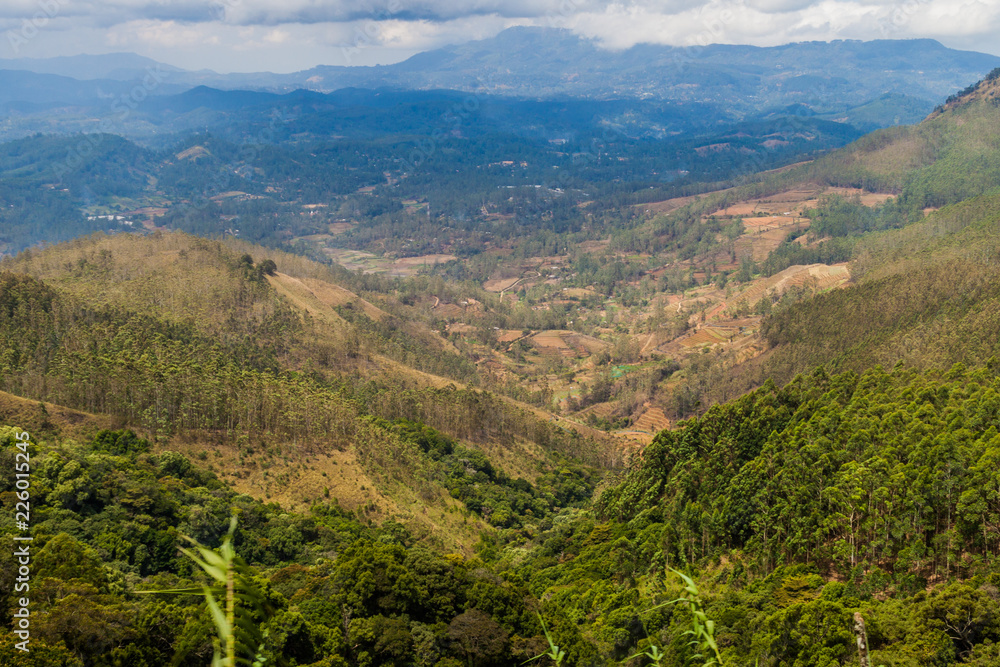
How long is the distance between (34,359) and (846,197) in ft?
642

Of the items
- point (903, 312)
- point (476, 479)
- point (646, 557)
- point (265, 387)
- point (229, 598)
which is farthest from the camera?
point (903, 312)

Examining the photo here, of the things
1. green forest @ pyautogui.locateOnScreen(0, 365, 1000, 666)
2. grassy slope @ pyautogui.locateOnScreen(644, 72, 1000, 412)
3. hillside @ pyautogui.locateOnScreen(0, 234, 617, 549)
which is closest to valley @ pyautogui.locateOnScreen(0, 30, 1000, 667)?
green forest @ pyautogui.locateOnScreen(0, 365, 1000, 666)

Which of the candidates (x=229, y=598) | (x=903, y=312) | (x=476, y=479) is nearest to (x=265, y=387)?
(x=476, y=479)

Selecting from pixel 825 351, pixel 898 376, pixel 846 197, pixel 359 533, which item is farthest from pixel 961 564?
pixel 846 197

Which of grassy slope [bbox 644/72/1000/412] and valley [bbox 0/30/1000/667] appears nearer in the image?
valley [bbox 0/30/1000/667]

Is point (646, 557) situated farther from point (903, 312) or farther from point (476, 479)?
point (903, 312)

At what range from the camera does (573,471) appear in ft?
233

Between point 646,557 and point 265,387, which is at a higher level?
point 265,387

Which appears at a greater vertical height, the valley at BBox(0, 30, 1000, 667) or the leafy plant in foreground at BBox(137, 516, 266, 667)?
the leafy plant in foreground at BBox(137, 516, 266, 667)

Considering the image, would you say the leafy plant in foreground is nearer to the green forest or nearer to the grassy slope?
the green forest

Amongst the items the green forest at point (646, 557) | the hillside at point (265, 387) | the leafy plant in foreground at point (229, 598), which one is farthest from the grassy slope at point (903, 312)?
the leafy plant in foreground at point (229, 598)

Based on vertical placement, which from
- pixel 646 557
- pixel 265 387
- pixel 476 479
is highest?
pixel 265 387

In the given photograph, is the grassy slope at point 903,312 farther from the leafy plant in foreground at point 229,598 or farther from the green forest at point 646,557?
the leafy plant in foreground at point 229,598

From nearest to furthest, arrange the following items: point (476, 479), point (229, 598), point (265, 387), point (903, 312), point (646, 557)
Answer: point (229, 598), point (646, 557), point (265, 387), point (476, 479), point (903, 312)
